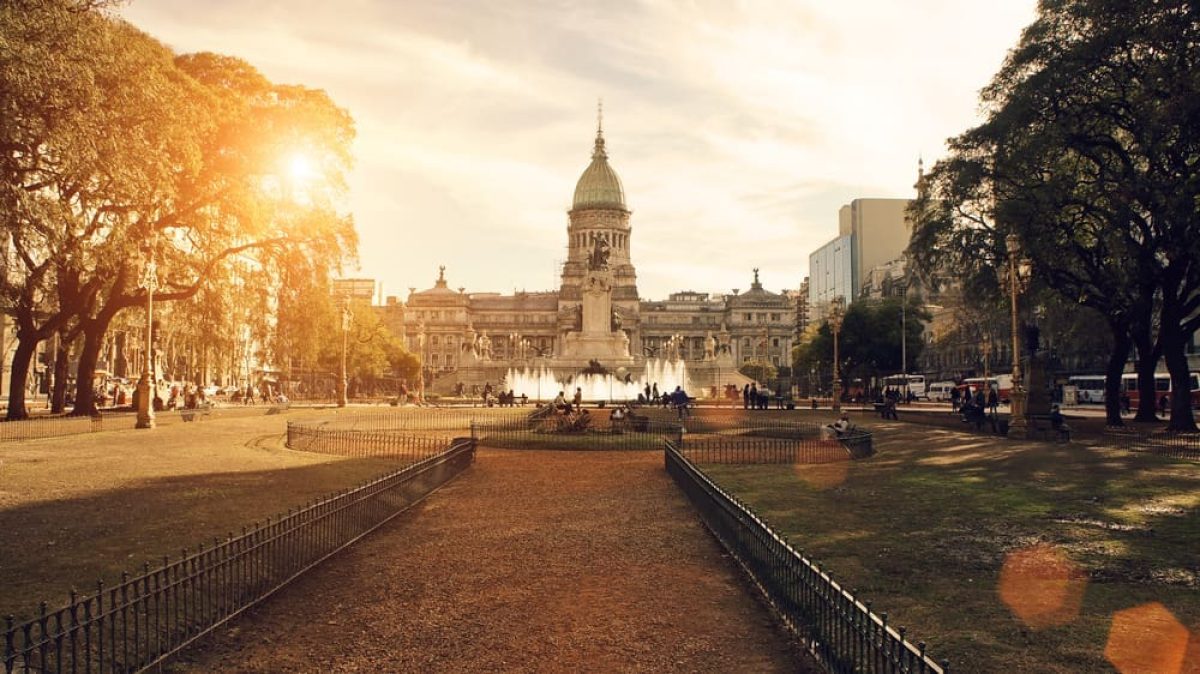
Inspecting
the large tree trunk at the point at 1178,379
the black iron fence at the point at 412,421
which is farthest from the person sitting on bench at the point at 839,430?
the black iron fence at the point at 412,421

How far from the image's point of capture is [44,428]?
28.4m

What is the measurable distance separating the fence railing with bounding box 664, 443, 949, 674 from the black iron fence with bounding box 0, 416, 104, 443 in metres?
24.3

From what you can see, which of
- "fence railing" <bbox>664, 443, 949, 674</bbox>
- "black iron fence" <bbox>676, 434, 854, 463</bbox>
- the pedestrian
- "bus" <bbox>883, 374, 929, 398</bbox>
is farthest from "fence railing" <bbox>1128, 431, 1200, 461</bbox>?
"bus" <bbox>883, 374, 929, 398</bbox>

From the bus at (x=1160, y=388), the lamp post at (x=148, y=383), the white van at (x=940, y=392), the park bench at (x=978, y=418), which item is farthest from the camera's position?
the white van at (x=940, y=392)

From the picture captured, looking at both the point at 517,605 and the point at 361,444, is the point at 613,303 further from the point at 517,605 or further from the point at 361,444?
the point at 517,605

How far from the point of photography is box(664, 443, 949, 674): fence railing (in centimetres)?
593

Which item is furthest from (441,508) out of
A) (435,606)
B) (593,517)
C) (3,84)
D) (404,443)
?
(3,84)

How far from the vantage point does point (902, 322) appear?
80.2 metres

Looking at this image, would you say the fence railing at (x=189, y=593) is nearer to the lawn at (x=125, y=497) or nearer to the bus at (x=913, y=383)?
the lawn at (x=125, y=497)

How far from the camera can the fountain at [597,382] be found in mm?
70188

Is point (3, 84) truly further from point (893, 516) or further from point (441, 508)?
point (893, 516)

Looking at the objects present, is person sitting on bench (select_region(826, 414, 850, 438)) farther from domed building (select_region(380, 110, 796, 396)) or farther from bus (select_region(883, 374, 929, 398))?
domed building (select_region(380, 110, 796, 396))

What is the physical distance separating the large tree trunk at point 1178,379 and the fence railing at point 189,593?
28.8 metres

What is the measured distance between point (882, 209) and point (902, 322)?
64.8 meters
